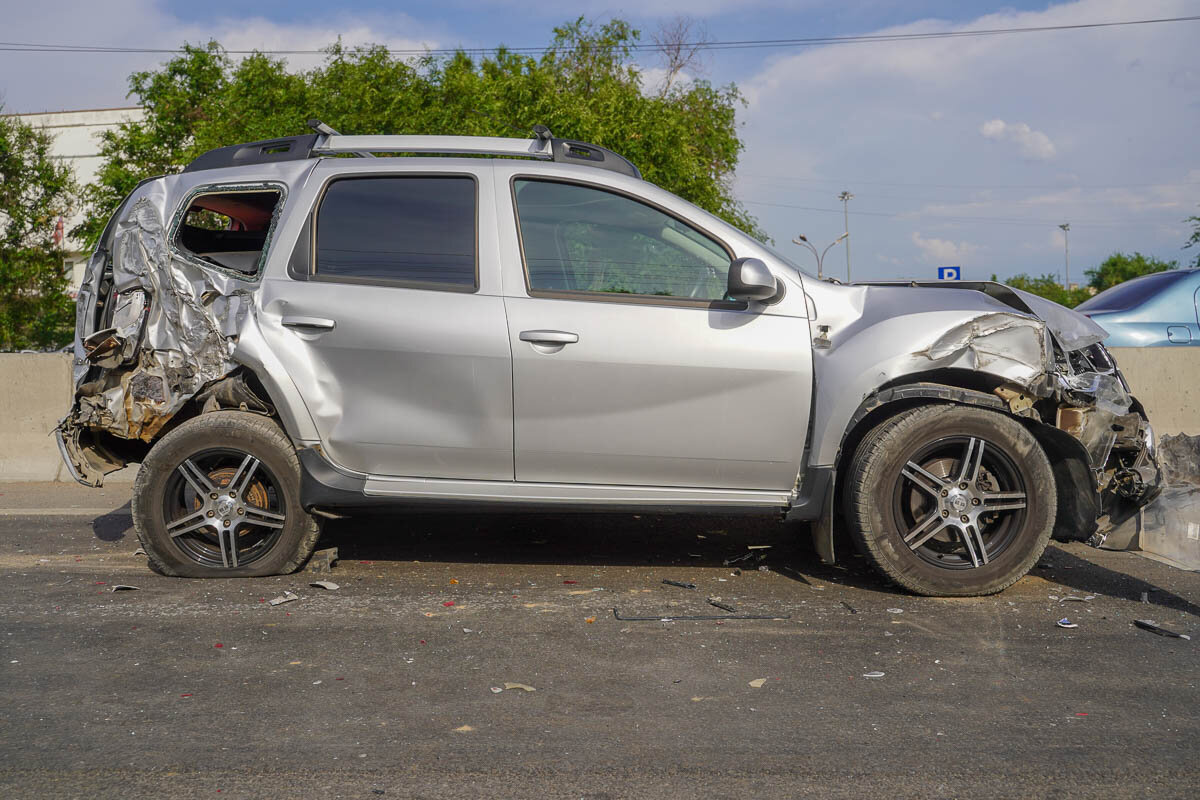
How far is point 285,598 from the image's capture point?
15.8ft

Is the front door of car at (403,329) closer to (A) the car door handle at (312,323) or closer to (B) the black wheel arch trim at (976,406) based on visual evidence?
(A) the car door handle at (312,323)

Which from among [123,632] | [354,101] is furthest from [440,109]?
[123,632]

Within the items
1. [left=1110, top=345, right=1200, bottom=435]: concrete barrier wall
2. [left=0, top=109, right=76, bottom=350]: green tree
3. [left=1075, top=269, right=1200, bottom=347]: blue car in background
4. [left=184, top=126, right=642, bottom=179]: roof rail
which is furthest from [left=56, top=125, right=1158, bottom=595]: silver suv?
[left=0, top=109, right=76, bottom=350]: green tree

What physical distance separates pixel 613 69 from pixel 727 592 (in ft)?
91.9

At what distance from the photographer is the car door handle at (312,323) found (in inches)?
191

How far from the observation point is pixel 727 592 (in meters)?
4.97

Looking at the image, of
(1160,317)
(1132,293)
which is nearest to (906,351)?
(1160,317)

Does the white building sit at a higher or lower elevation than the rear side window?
higher

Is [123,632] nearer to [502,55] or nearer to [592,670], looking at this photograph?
[592,670]

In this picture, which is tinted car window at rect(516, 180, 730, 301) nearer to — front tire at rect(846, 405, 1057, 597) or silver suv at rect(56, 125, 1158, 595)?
silver suv at rect(56, 125, 1158, 595)

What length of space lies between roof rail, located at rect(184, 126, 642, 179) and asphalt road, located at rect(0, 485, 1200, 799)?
218 cm

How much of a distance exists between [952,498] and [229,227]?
429 centimetres

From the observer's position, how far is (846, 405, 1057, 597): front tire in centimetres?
471

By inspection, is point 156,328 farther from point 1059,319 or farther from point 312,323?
point 1059,319
